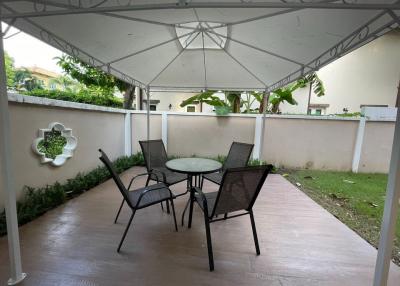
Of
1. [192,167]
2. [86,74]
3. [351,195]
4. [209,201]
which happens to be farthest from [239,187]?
[86,74]

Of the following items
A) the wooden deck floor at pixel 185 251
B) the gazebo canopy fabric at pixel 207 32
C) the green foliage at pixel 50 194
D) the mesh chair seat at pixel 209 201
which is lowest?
the wooden deck floor at pixel 185 251

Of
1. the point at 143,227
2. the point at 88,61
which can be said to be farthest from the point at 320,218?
the point at 88,61

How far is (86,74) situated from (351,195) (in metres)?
7.82

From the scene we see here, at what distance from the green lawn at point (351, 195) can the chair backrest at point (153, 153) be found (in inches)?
128

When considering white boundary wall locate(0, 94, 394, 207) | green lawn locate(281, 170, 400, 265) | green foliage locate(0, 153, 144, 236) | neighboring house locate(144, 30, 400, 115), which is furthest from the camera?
neighboring house locate(144, 30, 400, 115)

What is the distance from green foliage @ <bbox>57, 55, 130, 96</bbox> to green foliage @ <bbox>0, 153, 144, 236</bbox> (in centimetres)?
323

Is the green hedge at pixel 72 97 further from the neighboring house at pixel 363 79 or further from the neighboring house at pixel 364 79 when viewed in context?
the neighboring house at pixel 364 79

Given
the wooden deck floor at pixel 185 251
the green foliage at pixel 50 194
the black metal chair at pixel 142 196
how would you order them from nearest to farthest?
1. the wooden deck floor at pixel 185 251
2. the black metal chair at pixel 142 196
3. the green foliage at pixel 50 194

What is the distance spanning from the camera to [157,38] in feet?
10.3

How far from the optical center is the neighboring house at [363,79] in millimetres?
10609

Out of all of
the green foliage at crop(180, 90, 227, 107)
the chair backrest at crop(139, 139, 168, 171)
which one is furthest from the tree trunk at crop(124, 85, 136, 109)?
the chair backrest at crop(139, 139, 168, 171)

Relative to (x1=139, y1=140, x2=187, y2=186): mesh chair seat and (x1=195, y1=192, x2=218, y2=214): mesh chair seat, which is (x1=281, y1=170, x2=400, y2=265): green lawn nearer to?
(x1=195, y1=192, x2=218, y2=214): mesh chair seat

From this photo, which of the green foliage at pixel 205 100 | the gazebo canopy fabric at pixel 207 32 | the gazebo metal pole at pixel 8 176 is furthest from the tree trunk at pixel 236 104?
the gazebo metal pole at pixel 8 176

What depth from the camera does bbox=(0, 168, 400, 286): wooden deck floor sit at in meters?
1.97
